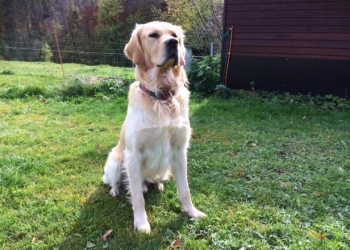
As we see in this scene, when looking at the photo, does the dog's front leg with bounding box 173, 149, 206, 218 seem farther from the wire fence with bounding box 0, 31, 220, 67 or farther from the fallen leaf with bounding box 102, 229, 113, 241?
the wire fence with bounding box 0, 31, 220, 67

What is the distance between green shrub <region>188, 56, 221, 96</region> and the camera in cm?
700

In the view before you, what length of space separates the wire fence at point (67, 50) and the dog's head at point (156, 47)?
12.1 m

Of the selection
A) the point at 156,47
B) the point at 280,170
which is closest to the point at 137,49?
the point at 156,47

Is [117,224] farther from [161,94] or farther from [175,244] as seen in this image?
[161,94]

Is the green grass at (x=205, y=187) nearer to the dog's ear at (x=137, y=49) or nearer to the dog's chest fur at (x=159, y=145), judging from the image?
the dog's chest fur at (x=159, y=145)

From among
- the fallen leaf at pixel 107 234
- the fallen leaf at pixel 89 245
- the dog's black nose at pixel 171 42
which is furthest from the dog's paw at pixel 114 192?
the dog's black nose at pixel 171 42

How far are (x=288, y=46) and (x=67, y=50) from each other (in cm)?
1335

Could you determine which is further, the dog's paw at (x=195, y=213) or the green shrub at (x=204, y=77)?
the green shrub at (x=204, y=77)

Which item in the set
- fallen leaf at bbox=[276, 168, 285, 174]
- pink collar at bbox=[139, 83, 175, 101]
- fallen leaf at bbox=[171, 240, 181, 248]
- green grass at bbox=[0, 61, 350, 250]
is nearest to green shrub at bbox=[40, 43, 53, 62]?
green grass at bbox=[0, 61, 350, 250]

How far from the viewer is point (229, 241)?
2.03 metres

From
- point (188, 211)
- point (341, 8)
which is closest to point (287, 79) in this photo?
point (341, 8)

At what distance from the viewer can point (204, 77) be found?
7027mm

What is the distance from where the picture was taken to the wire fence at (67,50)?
1555cm

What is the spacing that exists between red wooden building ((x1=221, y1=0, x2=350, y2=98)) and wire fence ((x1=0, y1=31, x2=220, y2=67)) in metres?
8.16
